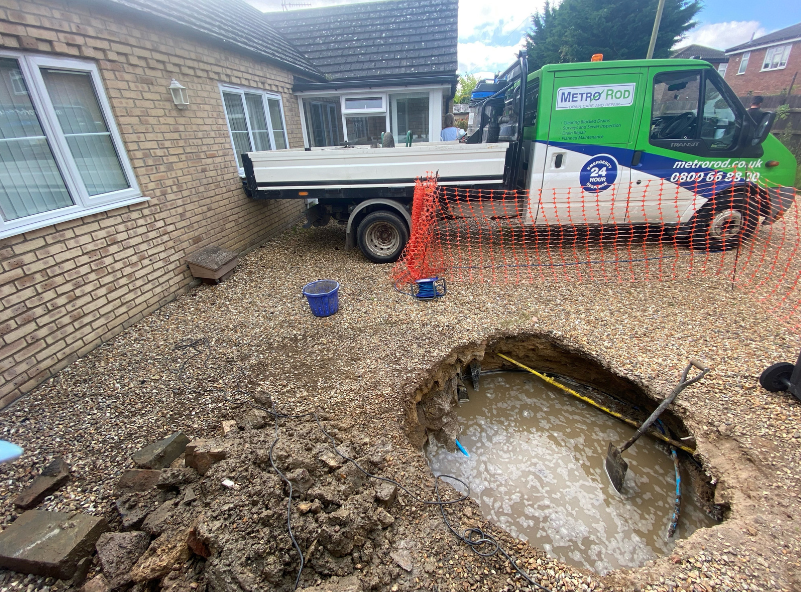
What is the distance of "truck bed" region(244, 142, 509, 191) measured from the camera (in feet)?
17.2

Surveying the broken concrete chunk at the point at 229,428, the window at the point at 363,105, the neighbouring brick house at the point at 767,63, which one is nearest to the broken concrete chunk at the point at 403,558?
the broken concrete chunk at the point at 229,428

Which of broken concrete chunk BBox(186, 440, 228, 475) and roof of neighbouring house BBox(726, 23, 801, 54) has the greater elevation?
roof of neighbouring house BBox(726, 23, 801, 54)

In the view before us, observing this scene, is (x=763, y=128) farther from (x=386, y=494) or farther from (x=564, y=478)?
(x=386, y=494)

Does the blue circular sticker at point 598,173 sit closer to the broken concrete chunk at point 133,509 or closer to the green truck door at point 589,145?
the green truck door at point 589,145

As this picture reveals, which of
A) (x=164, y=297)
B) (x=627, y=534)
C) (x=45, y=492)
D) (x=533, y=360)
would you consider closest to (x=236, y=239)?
(x=164, y=297)

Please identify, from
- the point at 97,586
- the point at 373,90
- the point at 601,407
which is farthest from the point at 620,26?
the point at 97,586

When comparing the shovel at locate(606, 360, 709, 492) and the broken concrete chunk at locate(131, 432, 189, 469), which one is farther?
the shovel at locate(606, 360, 709, 492)

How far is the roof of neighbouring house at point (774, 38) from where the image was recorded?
2064 centimetres

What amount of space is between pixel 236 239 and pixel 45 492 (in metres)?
4.56

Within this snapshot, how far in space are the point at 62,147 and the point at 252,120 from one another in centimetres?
392

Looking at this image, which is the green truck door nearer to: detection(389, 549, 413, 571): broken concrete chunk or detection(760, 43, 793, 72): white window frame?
detection(389, 549, 413, 571): broken concrete chunk

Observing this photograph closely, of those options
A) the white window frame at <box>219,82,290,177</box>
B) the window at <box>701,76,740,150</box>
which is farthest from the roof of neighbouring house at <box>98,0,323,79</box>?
the window at <box>701,76,740,150</box>

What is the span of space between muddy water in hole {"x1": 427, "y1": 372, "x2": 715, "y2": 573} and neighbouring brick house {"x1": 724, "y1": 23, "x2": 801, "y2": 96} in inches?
1085

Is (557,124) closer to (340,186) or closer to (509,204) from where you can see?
(509,204)
